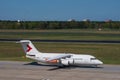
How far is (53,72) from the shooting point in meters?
49.8

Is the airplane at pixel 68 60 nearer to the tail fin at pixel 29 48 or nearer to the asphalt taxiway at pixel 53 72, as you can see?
the asphalt taxiway at pixel 53 72

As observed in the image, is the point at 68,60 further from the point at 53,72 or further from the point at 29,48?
the point at 29,48

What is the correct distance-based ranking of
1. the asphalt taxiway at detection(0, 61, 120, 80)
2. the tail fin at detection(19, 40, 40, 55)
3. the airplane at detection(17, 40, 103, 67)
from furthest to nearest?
1. the tail fin at detection(19, 40, 40, 55)
2. the airplane at detection(17, 40, 103, 67)
3. the asphalt taxiway at detection(0, 61, 120, 80)

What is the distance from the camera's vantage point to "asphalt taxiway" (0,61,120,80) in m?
45.1

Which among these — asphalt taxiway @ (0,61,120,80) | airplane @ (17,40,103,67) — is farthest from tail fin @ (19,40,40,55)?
asphalt taxiway @ (0,61,120,80)

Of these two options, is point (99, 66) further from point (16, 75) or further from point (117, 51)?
point (117, 51)

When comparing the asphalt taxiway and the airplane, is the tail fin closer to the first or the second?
the airplane

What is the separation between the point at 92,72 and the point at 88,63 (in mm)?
5406

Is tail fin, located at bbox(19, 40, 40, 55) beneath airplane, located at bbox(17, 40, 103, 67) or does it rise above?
above

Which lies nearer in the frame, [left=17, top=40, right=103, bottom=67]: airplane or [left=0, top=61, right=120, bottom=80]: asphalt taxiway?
[left=0, top=61, right=120, bottom=80]: asphalt taxiway

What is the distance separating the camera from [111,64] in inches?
2308

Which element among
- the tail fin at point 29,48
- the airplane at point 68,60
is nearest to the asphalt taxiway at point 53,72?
the airplane at point 68,60

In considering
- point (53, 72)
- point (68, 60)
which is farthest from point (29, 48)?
point (53, 72)

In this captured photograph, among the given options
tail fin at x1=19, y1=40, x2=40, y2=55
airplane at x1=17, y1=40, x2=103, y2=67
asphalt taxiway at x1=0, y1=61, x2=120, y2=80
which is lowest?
asphalt taxiway at x1=0, y1=61, x2=120, y2=80
